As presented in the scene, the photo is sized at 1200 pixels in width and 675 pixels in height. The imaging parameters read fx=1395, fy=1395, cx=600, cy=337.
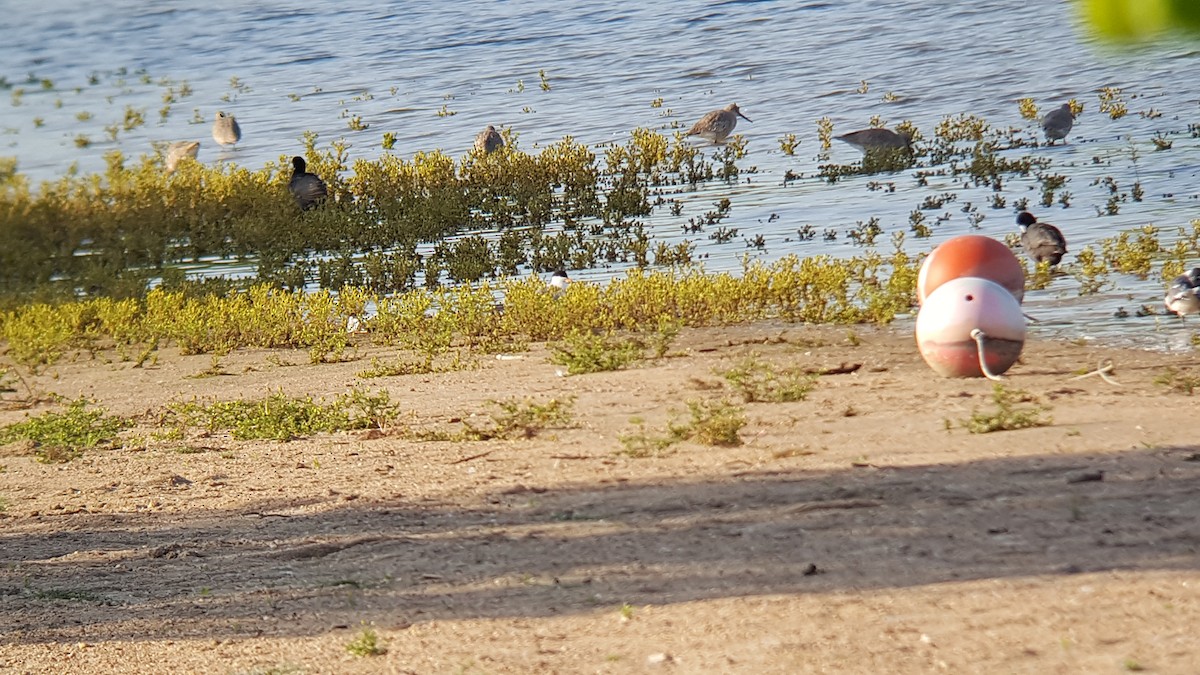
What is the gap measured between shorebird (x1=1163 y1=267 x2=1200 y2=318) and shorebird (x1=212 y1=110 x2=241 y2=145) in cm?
2258

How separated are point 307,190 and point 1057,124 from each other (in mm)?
11490

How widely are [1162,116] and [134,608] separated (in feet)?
70.3

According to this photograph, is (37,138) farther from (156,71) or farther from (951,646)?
(951,646)

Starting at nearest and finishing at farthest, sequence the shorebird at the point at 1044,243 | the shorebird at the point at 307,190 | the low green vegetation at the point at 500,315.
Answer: the low green vegetation at the point at 500,315 < the shorebird at the point at 1044,243 < the shorebird at the point at 307,190

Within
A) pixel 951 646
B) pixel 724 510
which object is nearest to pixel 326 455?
pixel 724 510

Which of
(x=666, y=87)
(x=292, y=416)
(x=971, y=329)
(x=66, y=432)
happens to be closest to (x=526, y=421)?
(x=292, y=416)

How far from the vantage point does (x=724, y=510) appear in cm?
605

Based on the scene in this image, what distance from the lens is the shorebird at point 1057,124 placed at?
70.3 feet

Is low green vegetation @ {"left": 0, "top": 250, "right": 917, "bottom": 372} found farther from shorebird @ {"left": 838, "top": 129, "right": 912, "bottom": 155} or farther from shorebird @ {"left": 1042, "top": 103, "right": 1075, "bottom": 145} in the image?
shorebird @ {"left": 1042, "top": 103, "right": 1075, "bottom": 145}

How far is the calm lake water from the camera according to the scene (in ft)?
54.6

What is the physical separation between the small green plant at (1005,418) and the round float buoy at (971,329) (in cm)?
66

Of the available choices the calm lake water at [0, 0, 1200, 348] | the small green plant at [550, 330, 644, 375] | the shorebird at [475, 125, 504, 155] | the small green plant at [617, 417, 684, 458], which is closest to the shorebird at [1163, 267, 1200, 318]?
the calm lake water at [0, 0, 1200, 348]

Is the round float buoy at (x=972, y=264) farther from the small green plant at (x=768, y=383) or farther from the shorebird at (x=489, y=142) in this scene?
the shorebird at (x=489, y=142)

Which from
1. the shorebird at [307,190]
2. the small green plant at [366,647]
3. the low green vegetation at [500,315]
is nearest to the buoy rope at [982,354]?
the low green vegetation at [500,315]
